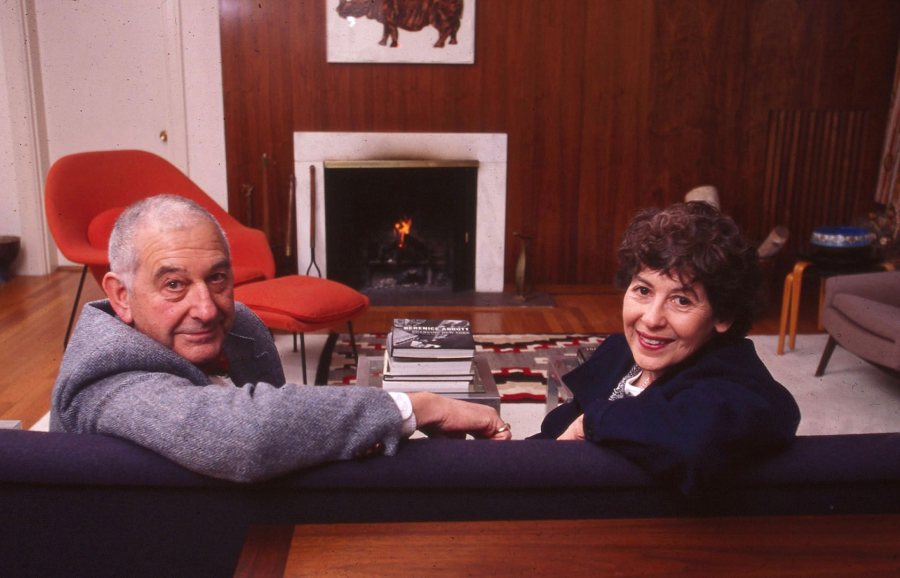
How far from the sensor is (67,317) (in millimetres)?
4246

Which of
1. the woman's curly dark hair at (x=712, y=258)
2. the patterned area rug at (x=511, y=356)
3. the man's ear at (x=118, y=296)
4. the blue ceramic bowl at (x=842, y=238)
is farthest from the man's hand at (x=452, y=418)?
the blue ceramic bowl at (x=842, y=238)

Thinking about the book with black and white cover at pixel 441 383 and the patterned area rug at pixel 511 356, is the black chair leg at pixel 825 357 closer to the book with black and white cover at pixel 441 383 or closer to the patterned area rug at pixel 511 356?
the patterned area rug at pixel 511 356

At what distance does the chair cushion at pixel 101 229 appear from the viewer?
11.6 ft

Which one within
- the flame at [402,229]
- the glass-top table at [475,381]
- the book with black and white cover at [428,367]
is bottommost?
the flame at [402,229]

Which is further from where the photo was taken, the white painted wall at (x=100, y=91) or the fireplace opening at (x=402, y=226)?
the fireplace opening at (x=402, y=226)

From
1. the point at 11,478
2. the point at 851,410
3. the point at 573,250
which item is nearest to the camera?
the point at 11,478

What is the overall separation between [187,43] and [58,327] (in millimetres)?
1780

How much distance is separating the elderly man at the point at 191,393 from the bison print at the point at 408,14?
3.50 meters

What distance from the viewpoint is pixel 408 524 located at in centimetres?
93

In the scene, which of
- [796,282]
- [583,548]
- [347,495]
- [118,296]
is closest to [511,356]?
[796,282]

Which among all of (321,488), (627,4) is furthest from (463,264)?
(321,488)

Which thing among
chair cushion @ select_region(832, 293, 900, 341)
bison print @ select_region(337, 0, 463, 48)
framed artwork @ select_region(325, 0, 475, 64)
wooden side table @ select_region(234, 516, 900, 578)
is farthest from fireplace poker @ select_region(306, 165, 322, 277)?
wooden side table @ select_region(234, 516, 900, 578)

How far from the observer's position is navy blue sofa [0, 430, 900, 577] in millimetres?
1066

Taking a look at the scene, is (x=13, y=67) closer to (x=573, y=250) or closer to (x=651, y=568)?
(x=573, y=250)
